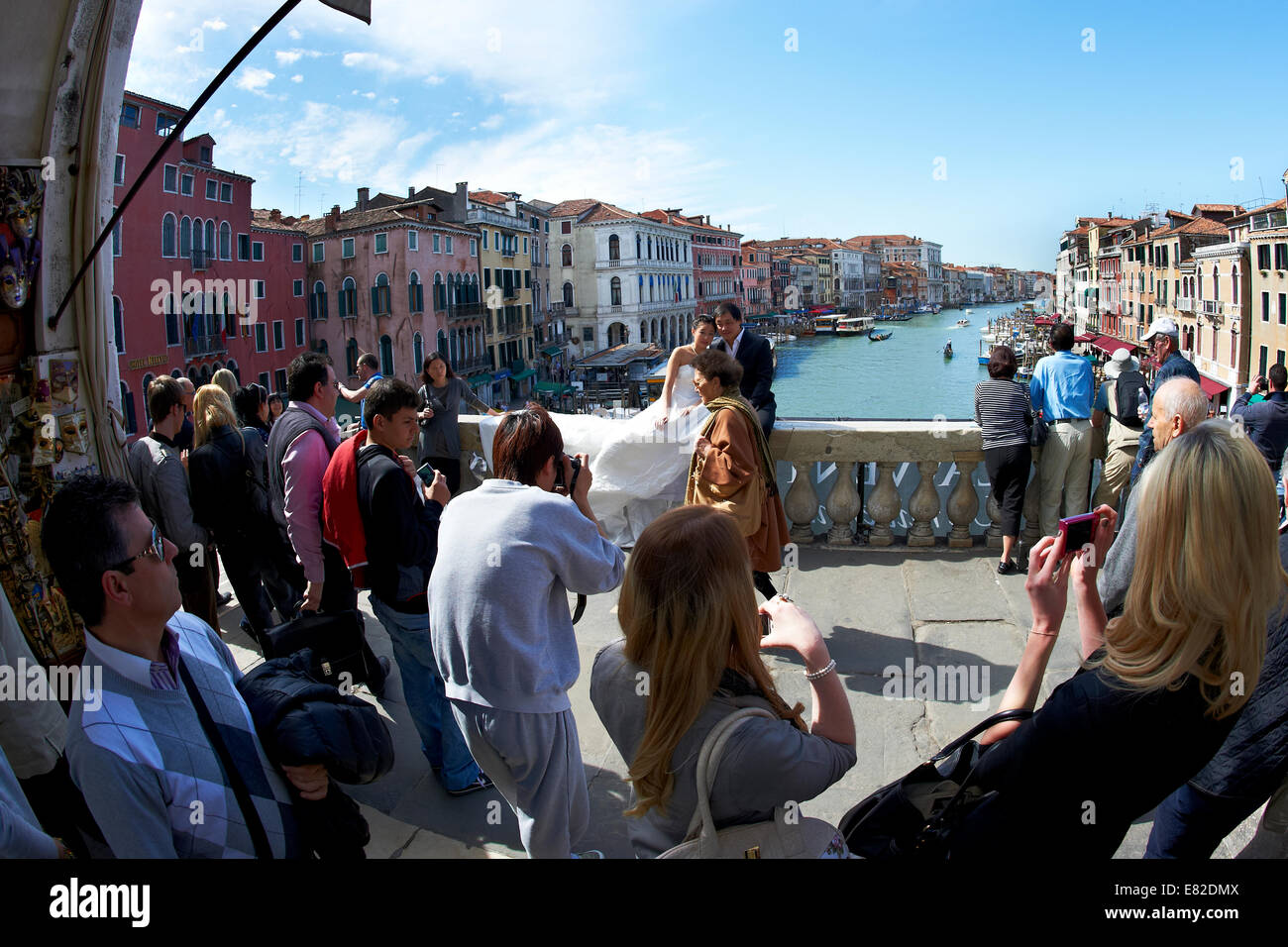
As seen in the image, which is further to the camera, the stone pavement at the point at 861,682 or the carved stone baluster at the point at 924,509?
the carved stone baluster at the point at 924,509

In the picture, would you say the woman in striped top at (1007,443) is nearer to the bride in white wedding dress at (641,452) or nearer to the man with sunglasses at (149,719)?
the bride in white wedding dress at (641,452)

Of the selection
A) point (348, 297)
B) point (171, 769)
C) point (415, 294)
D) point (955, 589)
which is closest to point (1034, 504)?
point (955, 589)

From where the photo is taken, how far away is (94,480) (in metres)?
1.73

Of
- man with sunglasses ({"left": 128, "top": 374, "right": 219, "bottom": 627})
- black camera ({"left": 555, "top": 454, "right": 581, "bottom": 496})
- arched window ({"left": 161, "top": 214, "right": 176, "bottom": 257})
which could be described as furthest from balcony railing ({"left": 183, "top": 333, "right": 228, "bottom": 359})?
black camera ({"left": 555, "top": 454, "right": 581, "bottom": 496})

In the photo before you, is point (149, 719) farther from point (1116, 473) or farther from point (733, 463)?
point (1116, 473)

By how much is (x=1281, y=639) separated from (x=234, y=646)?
4.42 metres

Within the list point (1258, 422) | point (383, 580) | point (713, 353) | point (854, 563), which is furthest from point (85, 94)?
point (1258, 422)

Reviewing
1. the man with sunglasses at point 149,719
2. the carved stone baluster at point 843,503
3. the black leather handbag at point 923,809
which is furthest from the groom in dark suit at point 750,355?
the man with sunglasses at point 149,719

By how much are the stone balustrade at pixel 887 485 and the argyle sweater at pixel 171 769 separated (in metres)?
3.90

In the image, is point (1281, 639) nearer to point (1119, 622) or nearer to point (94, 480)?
point (1119, 622)

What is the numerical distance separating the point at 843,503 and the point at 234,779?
4.18 m

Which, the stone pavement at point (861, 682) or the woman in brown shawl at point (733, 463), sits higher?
the woman in brown shawl at point (733, 463)

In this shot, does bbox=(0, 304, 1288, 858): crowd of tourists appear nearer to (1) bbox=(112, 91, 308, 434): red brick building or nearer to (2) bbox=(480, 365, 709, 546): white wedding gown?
(2) bbox=(480, 365, 709, 546): white wedding gown

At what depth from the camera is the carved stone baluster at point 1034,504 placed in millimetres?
5117
